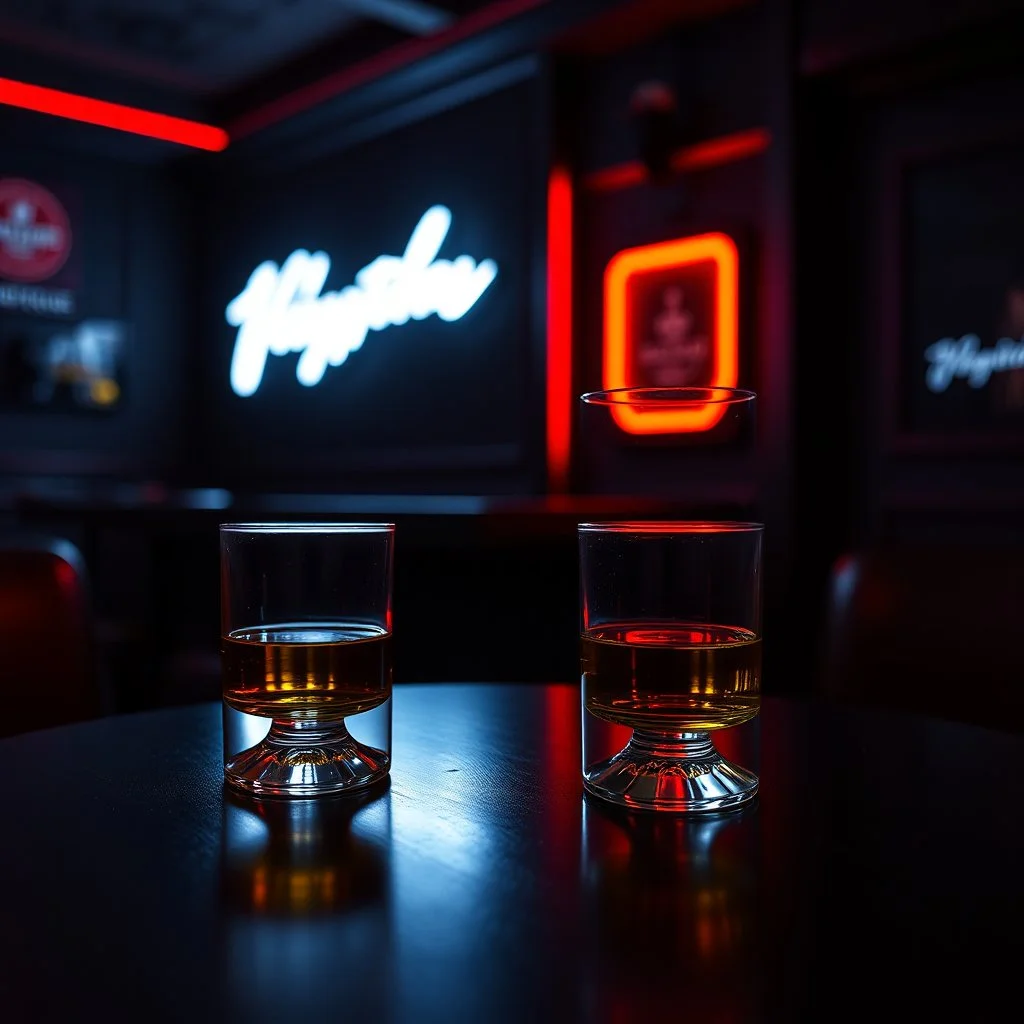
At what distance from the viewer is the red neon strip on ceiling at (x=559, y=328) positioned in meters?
4.36

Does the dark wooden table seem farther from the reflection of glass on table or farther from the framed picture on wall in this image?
the framed picture on wall

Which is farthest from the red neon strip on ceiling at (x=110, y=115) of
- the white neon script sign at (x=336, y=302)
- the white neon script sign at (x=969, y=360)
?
the white neon script sign at (x=969, y=360)

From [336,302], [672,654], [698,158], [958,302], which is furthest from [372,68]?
[672,654]

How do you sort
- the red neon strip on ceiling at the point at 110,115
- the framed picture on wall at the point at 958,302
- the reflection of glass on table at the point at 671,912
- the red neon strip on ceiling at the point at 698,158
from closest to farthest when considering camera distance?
the reflection of glass on table at the point at 671,912 → the framed picture on wall at the point at 958,302 → the red neon strip on ceiling at the point at 698,158 → the red neon strip on ceiling at the point at 110,115

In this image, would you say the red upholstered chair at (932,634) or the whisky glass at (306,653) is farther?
the red upholstered chair at (932,634)

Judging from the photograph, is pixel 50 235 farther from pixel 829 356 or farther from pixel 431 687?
pixel 431 687

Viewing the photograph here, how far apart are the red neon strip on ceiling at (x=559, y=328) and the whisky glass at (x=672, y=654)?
145 inches

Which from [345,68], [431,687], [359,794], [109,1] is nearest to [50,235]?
[109,1]

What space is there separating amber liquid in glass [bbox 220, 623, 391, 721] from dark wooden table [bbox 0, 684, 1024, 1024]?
0.06m

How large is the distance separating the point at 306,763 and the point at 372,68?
16.6ft

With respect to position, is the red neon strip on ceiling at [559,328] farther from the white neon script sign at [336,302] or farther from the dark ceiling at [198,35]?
the dark ceiling at [198,35]

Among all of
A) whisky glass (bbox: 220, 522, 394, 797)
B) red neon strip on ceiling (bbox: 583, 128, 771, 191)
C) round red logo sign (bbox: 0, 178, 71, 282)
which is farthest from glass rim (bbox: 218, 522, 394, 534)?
round red logo sign (bbox: 0, 178, 71, 282)

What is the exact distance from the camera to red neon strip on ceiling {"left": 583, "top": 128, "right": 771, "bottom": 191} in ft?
12.7

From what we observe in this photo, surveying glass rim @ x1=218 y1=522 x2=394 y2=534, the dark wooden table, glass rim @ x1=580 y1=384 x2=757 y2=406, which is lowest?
the dark wooden table
